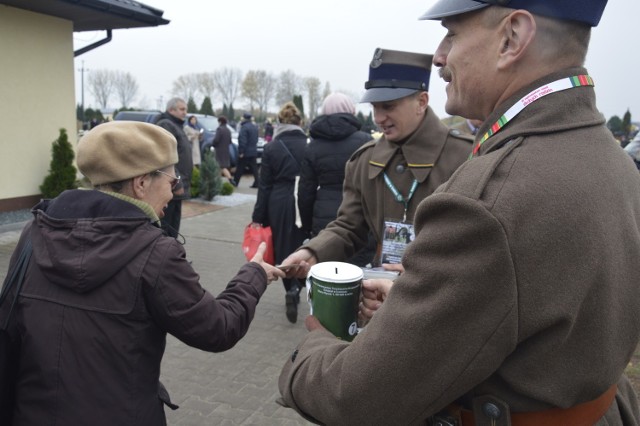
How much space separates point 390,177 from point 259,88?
84.7 meters

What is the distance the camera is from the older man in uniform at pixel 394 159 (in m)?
2.71

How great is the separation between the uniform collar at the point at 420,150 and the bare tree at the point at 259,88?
81887 millimetres

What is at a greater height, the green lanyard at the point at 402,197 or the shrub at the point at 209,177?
the green lanyard at the point at 402,197

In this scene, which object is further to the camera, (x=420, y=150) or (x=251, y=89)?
(x=251, y=89)

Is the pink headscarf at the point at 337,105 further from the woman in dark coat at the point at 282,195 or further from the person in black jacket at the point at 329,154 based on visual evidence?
the woman in dark coat at the point at 282,195

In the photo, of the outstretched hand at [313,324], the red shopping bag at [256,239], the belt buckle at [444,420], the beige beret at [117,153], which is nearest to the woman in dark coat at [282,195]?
the red shopping bag at [256,239]

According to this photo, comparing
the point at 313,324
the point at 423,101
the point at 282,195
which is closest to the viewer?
the point at 313,324

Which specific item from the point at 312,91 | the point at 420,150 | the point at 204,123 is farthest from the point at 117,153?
the point at 312,91

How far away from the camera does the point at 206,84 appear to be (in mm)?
84812

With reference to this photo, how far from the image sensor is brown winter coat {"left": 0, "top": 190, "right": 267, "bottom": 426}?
181cm

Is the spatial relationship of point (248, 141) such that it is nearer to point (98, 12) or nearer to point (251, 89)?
point (98, 12)

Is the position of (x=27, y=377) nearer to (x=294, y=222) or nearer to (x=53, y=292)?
(x=53, y=292)

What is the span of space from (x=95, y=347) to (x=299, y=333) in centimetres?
369

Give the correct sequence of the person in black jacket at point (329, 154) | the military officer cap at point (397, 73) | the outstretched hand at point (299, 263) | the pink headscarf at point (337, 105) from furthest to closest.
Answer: the pink headscarf at point (337, 105), the person in black jacket at point (329, 154), the military officer cap at point (397, 73), the outstretched hand at point (299, 263)
